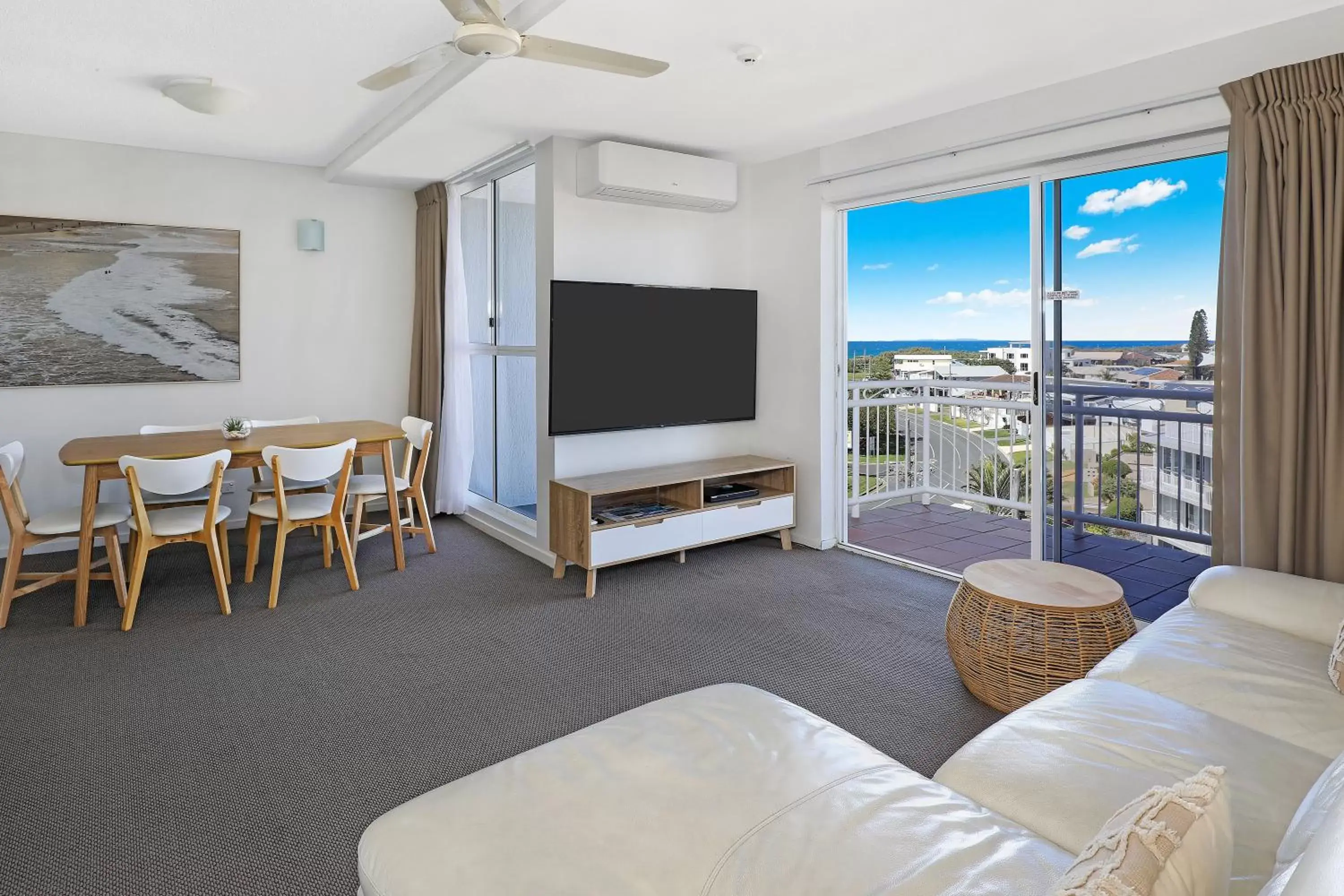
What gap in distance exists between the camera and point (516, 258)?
16.5ft

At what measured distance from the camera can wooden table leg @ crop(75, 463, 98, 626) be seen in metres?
3.42

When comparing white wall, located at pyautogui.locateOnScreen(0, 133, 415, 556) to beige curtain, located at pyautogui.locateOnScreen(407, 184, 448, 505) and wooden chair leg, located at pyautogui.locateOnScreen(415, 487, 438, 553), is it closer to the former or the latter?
beige curtain, located at pyautogui.locateOnScreen(407, 184, 448, 505)

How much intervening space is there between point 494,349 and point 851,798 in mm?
4214

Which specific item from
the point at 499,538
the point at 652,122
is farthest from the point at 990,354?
the point at 499,538

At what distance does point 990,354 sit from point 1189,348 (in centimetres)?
131

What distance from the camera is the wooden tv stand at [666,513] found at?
3941mm

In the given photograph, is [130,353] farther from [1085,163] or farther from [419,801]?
[1085,163]

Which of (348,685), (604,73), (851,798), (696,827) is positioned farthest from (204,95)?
(851,798)

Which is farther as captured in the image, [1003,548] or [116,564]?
[1003,548]

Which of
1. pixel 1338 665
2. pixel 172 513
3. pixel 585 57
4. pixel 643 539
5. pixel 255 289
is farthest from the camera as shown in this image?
pixel 255 289

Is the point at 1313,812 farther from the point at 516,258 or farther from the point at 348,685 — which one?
the point at 516,258

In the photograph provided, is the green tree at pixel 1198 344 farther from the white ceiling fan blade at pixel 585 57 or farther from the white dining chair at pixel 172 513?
the white dining chair at pixel 172 513

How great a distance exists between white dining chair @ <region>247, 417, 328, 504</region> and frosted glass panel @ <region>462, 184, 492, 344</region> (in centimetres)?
121

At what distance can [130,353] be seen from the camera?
480 centimetres
